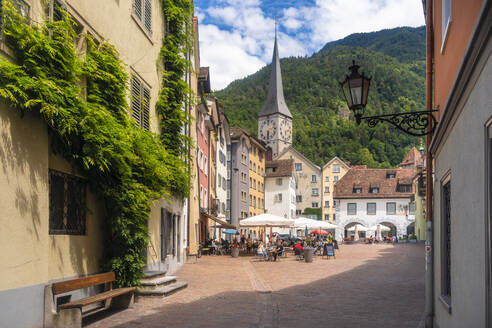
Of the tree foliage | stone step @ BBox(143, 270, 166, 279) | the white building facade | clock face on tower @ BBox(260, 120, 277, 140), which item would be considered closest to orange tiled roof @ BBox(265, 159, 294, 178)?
the white building facade

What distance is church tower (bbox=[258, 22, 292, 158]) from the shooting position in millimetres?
122688

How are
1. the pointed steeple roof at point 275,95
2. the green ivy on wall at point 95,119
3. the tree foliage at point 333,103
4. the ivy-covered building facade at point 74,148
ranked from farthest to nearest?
the tree foliage at point 333,103, the pointed steeple roof at point 275,95, the green ivy on wall at point 95,119, the ivy-covered building facade at point 74,148

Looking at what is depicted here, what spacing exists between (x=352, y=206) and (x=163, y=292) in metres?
60.0

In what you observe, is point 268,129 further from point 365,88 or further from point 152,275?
point 365,88

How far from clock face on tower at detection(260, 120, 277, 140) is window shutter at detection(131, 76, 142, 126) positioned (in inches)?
4501

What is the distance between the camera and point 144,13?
14914mm

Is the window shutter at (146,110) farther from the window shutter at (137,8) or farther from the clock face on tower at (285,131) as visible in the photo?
the clock face on tower at (285,131)

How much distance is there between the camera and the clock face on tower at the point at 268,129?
5079 inches

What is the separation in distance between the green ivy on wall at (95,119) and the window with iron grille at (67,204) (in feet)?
1.15

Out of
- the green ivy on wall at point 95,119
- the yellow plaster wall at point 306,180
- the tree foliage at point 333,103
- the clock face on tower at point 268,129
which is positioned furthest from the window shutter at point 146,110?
the tree foliage at point 333,103

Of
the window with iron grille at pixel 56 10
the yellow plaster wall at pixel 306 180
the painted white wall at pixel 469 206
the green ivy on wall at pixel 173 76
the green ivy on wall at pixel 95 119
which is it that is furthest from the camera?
the yellow plaster wall at pixel 306 180

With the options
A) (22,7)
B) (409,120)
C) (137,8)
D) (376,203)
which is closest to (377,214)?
(376,203)

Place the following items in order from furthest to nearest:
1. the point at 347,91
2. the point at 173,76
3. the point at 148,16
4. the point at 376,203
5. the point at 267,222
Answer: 1. the point at 376,203
2. the point at 267,222
3. the point at 173,76
4. the point at 148,16
5. the point at 347,91

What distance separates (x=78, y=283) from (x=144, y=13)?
8.53 m
